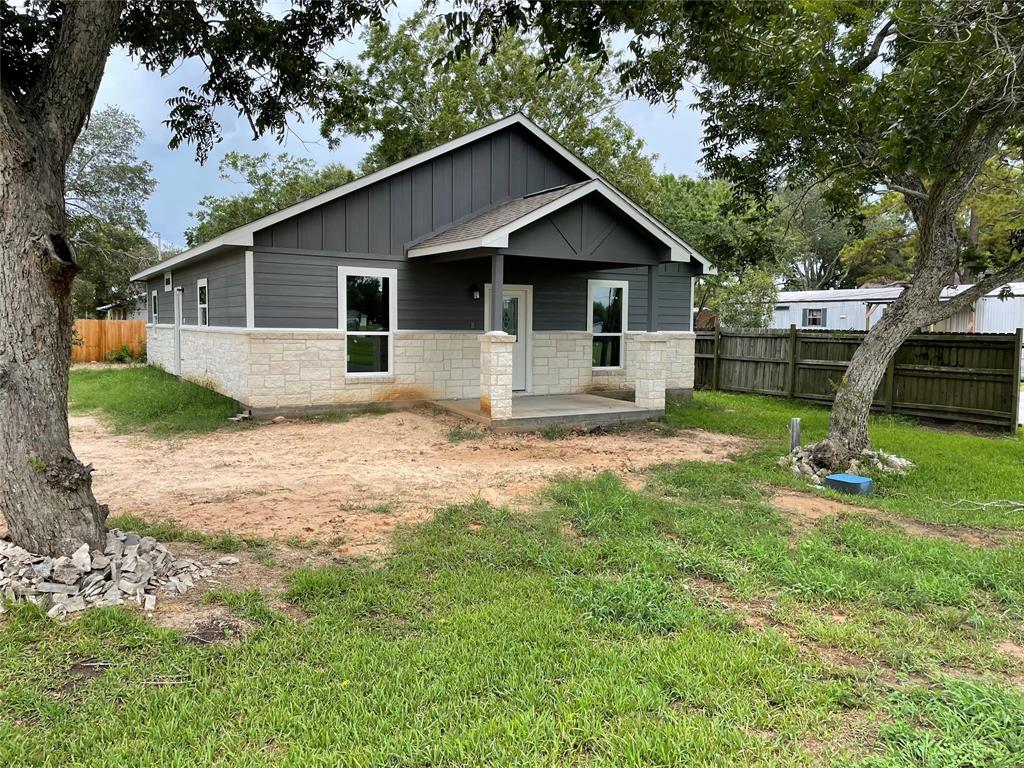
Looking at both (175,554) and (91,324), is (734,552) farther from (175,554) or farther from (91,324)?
(91,324)

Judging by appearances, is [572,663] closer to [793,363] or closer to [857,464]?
[857,464]

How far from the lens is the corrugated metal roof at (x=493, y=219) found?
10.5 meters

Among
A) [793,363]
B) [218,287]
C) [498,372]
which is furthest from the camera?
[793,363]

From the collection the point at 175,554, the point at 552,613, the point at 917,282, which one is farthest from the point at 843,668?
the point at 917,282

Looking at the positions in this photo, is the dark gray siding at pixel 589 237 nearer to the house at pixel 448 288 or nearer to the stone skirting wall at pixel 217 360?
the house at pixel 448 288

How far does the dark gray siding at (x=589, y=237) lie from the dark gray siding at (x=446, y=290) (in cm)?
129

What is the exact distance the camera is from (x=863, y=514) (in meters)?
6.16

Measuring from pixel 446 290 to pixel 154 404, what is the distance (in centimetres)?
558

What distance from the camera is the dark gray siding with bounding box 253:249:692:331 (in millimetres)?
11047

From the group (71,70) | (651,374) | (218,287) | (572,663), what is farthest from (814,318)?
(71,70)

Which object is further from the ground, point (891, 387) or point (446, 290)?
point (446, 290)

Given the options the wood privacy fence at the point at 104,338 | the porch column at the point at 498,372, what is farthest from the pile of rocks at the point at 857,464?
the wood privacy fence at the point at 104,338

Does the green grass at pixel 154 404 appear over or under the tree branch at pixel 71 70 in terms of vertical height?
under

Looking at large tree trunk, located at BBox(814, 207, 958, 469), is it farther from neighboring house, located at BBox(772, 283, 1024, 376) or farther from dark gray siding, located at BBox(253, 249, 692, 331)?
neighboring house, located at BBox(772, 283, 1024, 376)
